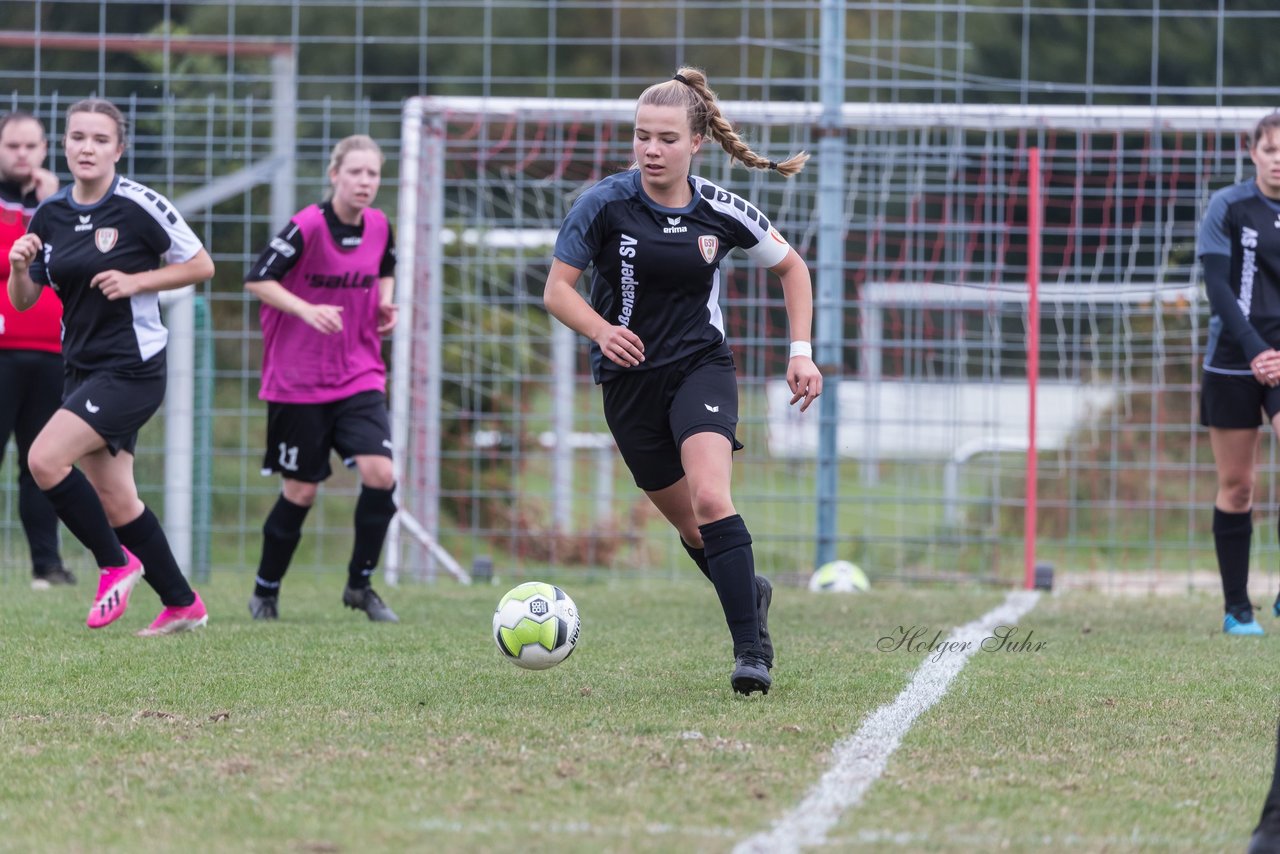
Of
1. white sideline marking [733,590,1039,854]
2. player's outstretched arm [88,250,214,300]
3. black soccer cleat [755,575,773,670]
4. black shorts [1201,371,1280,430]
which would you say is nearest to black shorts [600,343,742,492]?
black soccer cleat [755,575,773,670]

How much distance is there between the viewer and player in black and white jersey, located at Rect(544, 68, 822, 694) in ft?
16.3

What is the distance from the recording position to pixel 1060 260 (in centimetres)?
1507

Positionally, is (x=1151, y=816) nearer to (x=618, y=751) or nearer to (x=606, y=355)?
(x=618, y=751)

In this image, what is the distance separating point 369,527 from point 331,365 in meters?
0.73

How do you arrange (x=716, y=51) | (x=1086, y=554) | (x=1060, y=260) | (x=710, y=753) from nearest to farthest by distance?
1. (x=710, y=753)
2. (x=1086, y=554)
3. (x=1060, y=260)
4. (x=716, y=51)

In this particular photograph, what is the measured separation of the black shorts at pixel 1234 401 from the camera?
6883 mm

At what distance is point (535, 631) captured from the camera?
518 centimetres

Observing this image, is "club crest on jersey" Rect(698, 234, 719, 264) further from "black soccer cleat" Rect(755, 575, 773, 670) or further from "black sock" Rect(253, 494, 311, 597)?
"black sock" Rect(253, 494, 311, 597)

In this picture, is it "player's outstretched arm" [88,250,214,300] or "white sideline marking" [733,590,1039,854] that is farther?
"player's outstretched arm" [88,250,214,300]

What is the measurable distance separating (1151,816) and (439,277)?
293 inches

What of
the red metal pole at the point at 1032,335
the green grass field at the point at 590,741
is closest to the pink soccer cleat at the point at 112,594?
the green grass field at the point at 590,741

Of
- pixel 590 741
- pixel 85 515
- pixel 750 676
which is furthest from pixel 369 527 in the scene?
pixel 590 741

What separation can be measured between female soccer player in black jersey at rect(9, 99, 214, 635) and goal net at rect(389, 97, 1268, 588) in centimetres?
351

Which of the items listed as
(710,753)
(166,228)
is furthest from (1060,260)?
(710,753)
